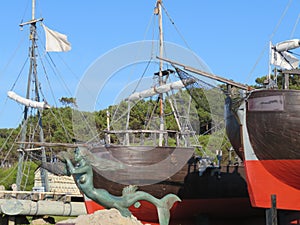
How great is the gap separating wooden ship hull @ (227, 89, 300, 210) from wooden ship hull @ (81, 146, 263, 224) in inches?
139

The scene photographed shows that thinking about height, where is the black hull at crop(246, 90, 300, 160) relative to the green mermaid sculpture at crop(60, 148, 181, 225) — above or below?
above

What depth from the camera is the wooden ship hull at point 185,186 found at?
51.4ft

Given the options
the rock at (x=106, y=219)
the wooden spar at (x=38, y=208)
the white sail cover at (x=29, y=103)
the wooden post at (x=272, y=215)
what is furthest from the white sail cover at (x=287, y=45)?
the white sail cover at (x=29, y=103)

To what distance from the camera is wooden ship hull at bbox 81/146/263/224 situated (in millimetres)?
15680

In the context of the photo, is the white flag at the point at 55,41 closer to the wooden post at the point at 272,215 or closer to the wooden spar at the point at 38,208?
the wooden spar at the point at 38,208

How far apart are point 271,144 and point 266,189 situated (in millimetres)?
1185

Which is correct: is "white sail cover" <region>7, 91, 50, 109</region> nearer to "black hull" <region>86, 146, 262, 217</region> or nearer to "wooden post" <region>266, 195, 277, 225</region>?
"black hull" <region>86, 146, 262, 217</region>

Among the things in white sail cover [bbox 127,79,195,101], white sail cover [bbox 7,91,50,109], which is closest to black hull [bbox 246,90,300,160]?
white sail cover [bbox 127,79,195,101]

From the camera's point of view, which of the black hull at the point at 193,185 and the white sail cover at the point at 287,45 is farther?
the white sail cover at the point at 287,45

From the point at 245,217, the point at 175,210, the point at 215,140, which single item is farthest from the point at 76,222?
the point at 215,140

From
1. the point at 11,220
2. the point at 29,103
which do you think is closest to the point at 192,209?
the point at 11,220

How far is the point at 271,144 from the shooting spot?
12.3 metres

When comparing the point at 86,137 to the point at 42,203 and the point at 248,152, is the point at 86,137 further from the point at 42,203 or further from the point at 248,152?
the point at 248,152

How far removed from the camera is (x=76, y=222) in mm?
10664
